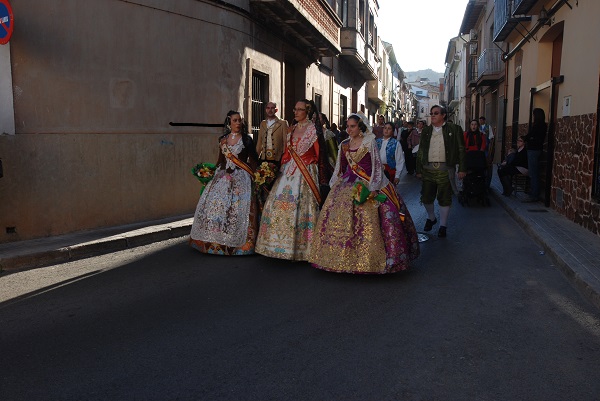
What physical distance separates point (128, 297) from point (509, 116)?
1462 cm

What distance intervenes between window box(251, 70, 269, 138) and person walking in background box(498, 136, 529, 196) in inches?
225

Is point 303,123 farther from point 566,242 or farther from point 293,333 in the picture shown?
point 566,242

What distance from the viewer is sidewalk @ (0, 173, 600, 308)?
5.87 metres

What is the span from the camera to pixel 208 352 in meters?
3.76

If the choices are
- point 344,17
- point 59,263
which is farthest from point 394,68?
point 59,263

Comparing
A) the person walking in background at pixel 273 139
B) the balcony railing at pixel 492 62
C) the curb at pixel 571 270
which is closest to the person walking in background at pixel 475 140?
the curb at pixel 571 270

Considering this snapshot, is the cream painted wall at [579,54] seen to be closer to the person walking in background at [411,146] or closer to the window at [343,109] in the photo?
the person walking in background at [411,146]

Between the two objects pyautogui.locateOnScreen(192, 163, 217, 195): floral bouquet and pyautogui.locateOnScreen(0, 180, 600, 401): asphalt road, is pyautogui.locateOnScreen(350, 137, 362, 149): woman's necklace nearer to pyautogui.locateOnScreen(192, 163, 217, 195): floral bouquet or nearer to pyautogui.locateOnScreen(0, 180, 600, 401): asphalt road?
pyautogui.locateOnScreen(0, 180, 600, 401): asphalt road

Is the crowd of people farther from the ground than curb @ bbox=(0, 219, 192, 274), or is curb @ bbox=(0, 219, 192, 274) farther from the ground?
the crowd of people

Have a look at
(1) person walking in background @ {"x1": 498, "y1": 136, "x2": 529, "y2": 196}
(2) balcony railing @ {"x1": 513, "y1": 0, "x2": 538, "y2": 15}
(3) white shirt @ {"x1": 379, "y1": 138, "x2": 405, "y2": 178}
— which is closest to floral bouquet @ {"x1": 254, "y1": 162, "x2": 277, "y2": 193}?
(3) white shirt @ {"x1": 379, "y1": 138, "x2": 405, "y2": 178}

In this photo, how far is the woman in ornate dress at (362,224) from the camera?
5625mm

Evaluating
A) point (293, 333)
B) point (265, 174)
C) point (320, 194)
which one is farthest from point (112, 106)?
point (293, 333)

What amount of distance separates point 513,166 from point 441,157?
4.92 m

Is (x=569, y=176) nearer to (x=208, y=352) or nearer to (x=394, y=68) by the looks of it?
(x=208, y=352)
